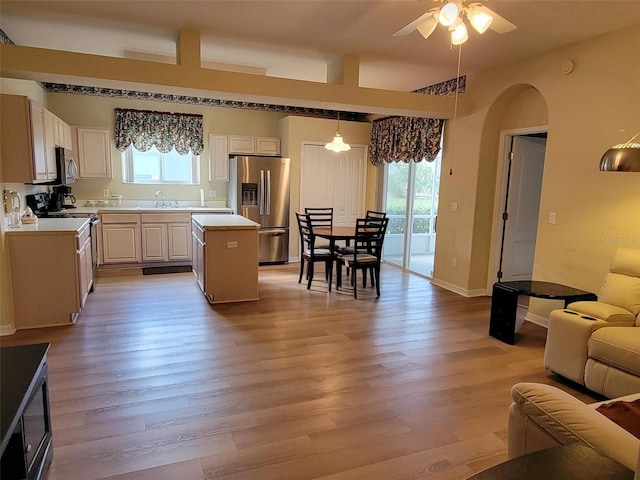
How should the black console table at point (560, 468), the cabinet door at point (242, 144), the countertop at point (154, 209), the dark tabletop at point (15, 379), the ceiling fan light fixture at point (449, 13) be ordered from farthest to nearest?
the cabinet door at point (242, 144), the countertop at point (154, 209), the ceiling fan light fixture at point (449, 13), the dark tabletop at point (15, 379), the black console table at point (560, 468)

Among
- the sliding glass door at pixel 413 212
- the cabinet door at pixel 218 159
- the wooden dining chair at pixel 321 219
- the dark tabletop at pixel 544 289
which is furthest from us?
the cabinet door at pixel 218 159

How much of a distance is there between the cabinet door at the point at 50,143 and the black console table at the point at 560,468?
470cm

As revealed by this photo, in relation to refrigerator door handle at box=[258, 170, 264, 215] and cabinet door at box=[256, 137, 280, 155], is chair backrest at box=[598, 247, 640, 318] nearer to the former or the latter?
refrigerator door handle at box=[258, 170, 264, 215]

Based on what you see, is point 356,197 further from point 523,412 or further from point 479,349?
point 523,412

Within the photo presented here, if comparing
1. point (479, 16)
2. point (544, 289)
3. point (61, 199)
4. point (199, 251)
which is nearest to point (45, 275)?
point (199, 251)

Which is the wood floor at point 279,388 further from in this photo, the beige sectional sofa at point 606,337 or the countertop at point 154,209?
the countertop at point 154,209

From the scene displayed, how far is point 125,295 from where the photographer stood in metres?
4.98

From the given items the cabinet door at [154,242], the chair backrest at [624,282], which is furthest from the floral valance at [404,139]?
the cabinet door at [154,242]

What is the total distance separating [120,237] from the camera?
621 centimetres

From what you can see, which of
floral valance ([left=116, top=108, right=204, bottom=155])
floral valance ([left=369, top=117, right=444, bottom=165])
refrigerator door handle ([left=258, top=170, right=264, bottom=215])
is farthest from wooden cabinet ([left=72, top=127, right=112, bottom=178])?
floral valance ([left=369, top=117, right=444, bottom=165])

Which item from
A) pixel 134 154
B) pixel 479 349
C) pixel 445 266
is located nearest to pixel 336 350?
pixel 479 349

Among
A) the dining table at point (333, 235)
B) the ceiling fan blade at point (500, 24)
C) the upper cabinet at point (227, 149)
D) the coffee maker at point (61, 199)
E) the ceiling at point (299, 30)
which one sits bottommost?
the dining table at point (333, 235)

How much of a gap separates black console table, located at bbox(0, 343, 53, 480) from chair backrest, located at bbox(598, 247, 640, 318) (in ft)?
12.0

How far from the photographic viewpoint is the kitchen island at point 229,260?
15.4ft
